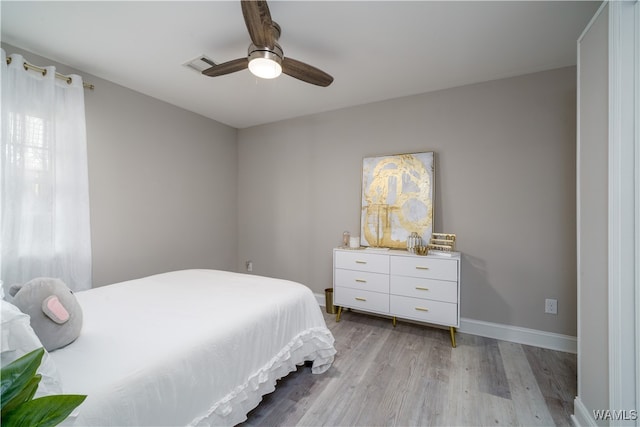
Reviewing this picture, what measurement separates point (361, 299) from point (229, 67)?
2.38 metres

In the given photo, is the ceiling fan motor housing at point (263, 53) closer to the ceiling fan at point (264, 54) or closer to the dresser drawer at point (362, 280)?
the ceiling fan at point (264, 54)

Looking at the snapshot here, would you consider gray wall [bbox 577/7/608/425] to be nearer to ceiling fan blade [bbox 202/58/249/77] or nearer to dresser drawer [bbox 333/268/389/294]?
dresser drawer [bbox 333/268/389/294]

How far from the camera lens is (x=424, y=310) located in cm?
244

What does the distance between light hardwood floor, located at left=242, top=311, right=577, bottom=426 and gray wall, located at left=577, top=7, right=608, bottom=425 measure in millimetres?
355

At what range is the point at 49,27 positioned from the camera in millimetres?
1830

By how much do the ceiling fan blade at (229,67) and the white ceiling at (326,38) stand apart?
27cm

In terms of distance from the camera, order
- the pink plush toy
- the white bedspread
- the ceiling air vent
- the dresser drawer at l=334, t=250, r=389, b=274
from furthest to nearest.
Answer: the dresser drawer at l=334, t=250, r=389, b=274 → the ceiling air vent → the pink plush toy → the white bedspread

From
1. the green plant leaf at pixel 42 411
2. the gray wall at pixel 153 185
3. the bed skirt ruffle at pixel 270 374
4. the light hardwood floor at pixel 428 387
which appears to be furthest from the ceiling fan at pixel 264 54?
the light hardwood floor at pixel 428 387

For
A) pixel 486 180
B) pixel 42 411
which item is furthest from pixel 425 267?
pixel 42 411

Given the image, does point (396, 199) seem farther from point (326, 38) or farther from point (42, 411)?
point (42, 411)

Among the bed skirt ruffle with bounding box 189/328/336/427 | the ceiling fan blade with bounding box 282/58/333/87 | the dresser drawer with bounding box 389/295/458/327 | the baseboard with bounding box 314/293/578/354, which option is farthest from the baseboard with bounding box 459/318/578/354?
the ceiling fan blade with bounding box 282/58/333/87

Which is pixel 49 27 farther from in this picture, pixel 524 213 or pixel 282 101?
pixel 524 213

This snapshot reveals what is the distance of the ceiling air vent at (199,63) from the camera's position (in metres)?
2.20

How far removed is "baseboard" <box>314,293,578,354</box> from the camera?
7.41 feet
